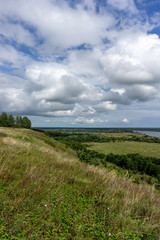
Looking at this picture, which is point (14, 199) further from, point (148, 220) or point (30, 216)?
point (148, 220)

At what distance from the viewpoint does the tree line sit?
234ft

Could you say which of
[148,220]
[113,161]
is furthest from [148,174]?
[148,220]

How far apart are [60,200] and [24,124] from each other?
89.4 meters

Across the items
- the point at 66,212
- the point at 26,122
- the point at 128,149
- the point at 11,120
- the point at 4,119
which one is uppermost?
the point at 4,119

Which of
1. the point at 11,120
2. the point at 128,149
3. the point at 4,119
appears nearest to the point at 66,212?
the point at 4,119

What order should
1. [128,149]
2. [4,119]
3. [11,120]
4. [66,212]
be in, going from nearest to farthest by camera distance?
1. [66,212]
2. [4,119]
3. [11,120]
4. [128,149]

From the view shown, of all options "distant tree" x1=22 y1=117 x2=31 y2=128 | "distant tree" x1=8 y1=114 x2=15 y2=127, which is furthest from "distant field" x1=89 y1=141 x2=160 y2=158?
"distant tree" x1=8 y1=114 x2=15 y2=127

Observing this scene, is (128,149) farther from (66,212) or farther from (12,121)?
(66,212)

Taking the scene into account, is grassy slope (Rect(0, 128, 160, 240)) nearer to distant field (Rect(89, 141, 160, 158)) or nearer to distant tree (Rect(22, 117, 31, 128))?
distant field (Rect(89, 141, 160, 158))

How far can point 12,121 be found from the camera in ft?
257

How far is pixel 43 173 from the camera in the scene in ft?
16.2

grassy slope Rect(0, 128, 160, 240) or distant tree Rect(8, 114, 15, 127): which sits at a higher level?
distant tree Rect(8, 114, 15, 127)

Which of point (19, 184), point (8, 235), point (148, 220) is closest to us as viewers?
point (8, 235)

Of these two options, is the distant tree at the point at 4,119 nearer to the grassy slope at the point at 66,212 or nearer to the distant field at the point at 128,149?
the distant field at the point at 128,149
